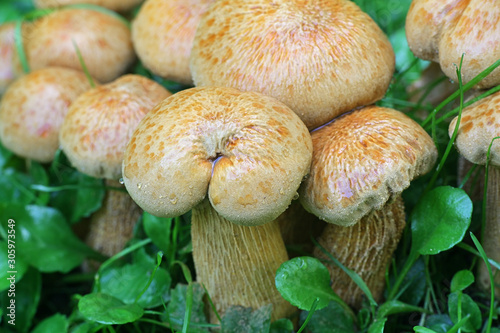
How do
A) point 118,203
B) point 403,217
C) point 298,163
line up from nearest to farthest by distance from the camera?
point 298,163, point 403,217, point 118,203

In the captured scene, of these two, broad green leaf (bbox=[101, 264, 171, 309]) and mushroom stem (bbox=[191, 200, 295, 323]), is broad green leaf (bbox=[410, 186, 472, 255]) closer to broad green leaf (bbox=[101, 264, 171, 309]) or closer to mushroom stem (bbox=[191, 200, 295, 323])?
mushroom stem (bbox=[191, 200, 295, 323])

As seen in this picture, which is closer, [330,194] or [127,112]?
[330,194]

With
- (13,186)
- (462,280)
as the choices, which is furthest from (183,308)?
(13,186)

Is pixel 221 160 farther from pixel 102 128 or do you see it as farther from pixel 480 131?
pixel 480 131

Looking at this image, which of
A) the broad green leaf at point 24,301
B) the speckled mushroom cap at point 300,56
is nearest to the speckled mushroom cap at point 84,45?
the speckled mushroom cap at point 300,56

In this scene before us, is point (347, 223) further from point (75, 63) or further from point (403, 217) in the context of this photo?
point (75, 63)

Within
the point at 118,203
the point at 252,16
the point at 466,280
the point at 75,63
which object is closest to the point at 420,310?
the point at 466,280
